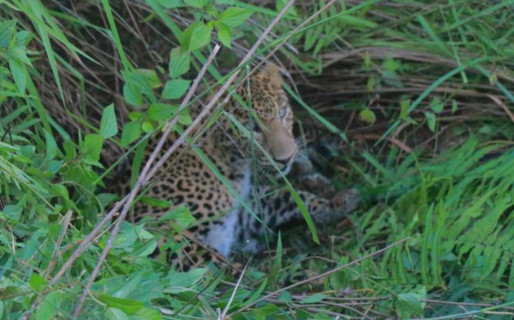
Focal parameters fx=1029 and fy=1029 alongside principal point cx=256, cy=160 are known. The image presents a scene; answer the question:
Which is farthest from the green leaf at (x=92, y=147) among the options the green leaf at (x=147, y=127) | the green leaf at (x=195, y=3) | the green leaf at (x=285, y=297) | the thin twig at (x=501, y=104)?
the thin twig at (x=501, y=104)

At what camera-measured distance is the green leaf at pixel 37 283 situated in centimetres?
244

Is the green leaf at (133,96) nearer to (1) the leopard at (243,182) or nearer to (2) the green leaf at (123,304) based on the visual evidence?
(2) the green leaf at (123,304)

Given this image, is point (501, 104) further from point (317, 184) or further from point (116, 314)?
point (116, 314)

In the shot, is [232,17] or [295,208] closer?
[232,17]

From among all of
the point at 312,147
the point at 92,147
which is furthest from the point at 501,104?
the point at 92,147

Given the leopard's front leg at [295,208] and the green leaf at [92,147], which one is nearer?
the green leaf at [92,147]

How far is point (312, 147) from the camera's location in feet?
18.4

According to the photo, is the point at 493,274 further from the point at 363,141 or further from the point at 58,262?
the point at 58,262

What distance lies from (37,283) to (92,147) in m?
0.85

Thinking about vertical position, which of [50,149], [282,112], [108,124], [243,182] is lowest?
[243,182]

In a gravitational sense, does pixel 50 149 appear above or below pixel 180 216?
above

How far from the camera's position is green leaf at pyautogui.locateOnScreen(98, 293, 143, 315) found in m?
2.43

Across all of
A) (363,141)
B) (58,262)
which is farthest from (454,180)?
(58,262)

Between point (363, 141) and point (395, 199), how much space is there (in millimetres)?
603
